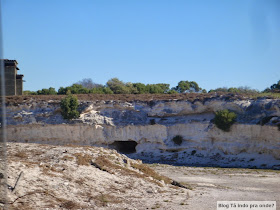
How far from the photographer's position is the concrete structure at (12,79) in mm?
46156

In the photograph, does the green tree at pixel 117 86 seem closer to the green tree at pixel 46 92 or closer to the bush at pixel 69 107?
the green tree at pixel 46 92

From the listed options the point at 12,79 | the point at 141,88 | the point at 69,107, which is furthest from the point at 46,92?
the point at 69,107

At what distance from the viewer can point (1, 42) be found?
8.97 meters

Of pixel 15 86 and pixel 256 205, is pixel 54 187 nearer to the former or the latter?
pixel 256 205

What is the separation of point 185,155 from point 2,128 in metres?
32.1

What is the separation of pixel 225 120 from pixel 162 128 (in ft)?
22.9

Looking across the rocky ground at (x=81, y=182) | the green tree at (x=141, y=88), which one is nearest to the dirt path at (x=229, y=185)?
the rocky ground at (x=81, y=182)

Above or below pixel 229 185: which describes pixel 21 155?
above

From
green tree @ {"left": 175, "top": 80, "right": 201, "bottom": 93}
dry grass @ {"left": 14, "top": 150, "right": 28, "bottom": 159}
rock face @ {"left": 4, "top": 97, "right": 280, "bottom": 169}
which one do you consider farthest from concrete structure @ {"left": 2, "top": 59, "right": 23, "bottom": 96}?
green tree @ {"left": 175, "top": 80, "right": 201, "bottom": 93}

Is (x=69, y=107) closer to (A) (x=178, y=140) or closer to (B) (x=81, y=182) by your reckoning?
(A) (x=178, y=140)

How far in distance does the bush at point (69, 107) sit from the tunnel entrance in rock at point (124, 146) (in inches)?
209

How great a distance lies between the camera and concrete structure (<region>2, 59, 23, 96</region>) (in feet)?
151

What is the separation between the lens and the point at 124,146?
47812 mm

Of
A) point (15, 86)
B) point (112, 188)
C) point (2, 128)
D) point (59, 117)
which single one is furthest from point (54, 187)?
point (15, 86)
